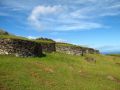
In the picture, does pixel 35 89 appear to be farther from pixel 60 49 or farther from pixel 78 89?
pixel 60 49

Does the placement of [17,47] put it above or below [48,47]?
below

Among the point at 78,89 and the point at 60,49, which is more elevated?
the point at 60,49

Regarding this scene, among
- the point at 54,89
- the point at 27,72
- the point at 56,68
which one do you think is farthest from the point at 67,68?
the point at 54,89

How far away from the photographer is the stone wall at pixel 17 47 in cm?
4109

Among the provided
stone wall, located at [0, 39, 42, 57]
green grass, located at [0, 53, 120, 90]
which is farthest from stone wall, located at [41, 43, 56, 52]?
stone wall, located at [0, 39, 42, 57]

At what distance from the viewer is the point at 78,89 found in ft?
103

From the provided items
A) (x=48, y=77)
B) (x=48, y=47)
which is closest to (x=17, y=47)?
(x=48, y=77)

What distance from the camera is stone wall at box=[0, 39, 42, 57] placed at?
4109 cm

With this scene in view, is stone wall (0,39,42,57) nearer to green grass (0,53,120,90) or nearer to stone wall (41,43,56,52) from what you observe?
green grass (0,53,120,90)

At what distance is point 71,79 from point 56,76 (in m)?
2.23

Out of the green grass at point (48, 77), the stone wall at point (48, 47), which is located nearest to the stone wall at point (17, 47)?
the green grass at point (48, 77)

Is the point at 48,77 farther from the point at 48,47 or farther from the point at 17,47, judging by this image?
the point at 48,47

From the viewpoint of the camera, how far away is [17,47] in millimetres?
42500

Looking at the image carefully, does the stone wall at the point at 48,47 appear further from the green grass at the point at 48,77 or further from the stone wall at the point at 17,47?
the stone wall at the point at 17,47
